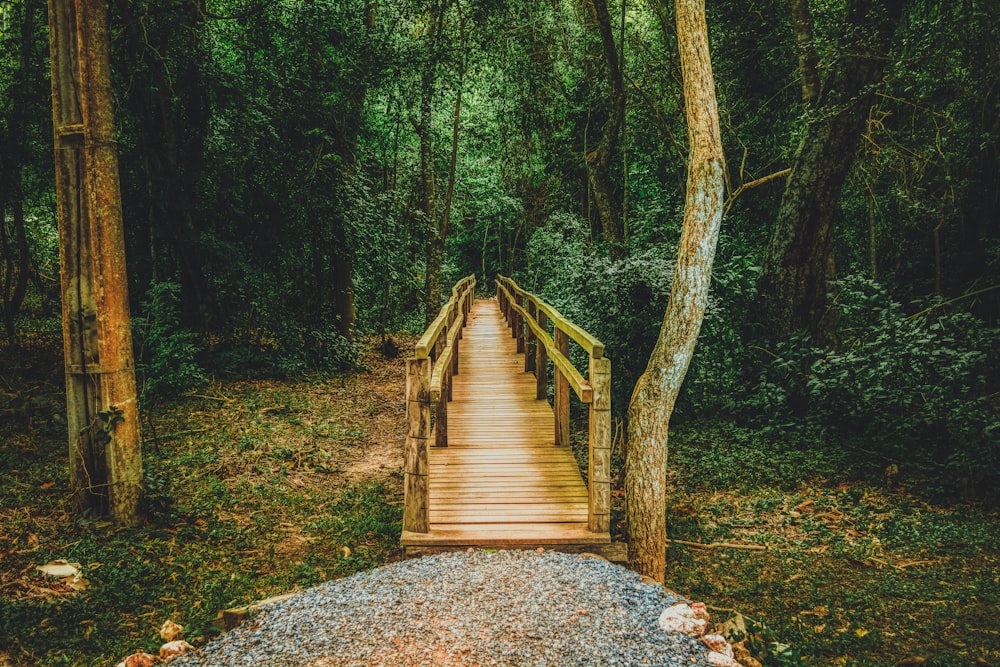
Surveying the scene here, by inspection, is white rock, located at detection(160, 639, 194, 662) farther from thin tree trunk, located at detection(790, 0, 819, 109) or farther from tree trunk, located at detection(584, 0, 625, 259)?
tree trunk, located at detection(584, 0, 625, 259)

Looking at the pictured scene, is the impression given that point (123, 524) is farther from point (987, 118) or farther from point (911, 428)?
point (987, 118)

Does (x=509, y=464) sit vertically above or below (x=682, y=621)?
above

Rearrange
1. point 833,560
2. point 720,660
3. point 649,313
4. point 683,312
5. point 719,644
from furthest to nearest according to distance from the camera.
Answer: point 649,313 < point 833,560 < point 683,312 < point 719,644 < point 720,660

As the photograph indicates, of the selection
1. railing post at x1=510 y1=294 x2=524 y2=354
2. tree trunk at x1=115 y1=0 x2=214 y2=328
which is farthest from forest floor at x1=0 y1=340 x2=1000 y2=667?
railing post at x1=510 y1=294 x2=524 y2=354

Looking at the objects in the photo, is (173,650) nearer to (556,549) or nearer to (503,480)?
(556,549)

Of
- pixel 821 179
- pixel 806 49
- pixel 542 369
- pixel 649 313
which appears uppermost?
pixel 806 49

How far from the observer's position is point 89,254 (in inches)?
203

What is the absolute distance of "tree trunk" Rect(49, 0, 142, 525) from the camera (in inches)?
201

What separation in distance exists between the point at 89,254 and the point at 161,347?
413 cm

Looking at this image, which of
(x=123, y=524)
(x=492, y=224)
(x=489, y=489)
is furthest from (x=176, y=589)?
(x=492, y=224)

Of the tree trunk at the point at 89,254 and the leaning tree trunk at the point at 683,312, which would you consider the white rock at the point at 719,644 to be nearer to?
the leaning tree trunk at the point at 683,312

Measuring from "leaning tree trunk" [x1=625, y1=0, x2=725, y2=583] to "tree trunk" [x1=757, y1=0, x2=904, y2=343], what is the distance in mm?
3628

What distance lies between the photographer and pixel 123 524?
5.24m

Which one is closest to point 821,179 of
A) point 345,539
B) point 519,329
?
point 519,329
